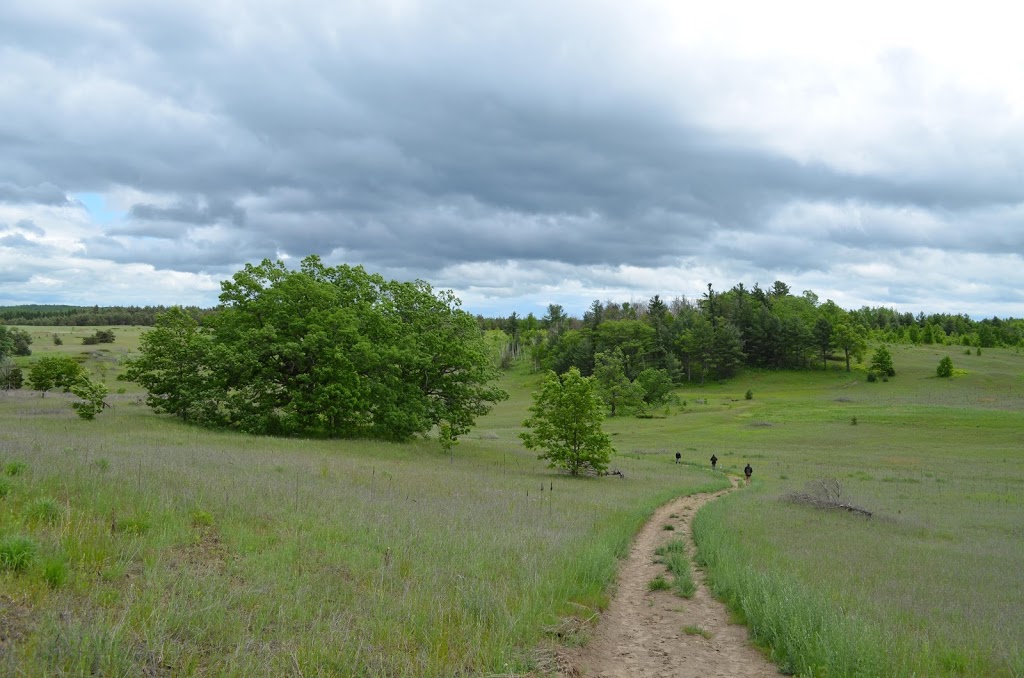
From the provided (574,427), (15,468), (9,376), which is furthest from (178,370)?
(9,376)

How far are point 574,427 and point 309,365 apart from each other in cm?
1760

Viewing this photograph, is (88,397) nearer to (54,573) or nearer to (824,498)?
(54,573)

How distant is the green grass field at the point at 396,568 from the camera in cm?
639

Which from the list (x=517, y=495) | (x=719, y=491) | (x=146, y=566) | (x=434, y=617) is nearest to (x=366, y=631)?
(x=434, y=617)

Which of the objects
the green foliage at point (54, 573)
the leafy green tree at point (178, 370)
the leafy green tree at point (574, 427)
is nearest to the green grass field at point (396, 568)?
the green foliage at point (54, 573)

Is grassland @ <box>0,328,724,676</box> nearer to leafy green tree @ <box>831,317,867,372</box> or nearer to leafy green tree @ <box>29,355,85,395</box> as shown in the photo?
leafy green tree @ <box>29,355,85,395</box>

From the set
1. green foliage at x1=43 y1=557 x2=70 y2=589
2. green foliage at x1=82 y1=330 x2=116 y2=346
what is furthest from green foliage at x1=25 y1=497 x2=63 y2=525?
green foliage at x1=82 y1=330 x2=116 y2=346

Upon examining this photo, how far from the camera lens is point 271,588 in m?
7.87

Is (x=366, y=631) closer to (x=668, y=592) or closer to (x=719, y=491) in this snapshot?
(x=668, y=592)

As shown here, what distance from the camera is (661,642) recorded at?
928 cm

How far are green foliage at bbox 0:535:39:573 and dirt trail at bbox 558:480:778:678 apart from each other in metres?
6.38

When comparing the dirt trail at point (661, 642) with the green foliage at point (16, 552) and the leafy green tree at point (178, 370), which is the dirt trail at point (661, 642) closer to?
the green foliage at point (16, 552)

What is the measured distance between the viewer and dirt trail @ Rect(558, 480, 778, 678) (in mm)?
8117

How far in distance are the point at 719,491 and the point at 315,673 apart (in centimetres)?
2952
